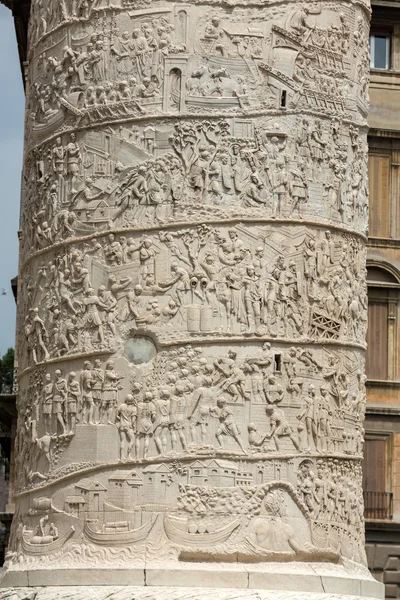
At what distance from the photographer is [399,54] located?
21453 millimetres

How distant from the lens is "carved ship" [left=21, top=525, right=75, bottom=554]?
1263cm

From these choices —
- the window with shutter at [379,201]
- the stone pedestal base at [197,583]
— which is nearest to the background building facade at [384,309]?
the window with shutter at [379,201]

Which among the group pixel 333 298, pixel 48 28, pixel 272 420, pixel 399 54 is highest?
pixel 399 54

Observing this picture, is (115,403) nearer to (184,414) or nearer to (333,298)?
(184,414)

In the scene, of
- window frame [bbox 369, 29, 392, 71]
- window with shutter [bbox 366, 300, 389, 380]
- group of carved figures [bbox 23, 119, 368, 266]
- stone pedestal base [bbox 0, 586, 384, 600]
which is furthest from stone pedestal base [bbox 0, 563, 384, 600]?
window frame [bbox 369, 29, 392, 71]

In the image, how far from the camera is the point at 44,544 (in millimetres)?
12734

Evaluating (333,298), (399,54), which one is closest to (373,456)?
(399,54)

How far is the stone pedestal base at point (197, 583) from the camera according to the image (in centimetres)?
1212

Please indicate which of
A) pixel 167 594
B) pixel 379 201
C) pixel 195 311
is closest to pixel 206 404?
pixel 195 311

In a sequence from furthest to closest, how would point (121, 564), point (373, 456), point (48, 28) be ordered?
point (373, 456) < point (48, 28) < point (121, 564)

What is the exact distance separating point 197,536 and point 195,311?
149 cm

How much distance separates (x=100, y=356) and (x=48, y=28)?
8.30 ft

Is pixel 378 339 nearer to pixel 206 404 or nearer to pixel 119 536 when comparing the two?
pixel 206 404

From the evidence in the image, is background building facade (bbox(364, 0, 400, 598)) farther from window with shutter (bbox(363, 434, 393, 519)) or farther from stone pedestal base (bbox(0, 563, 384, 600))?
stone pedestal base (bbox(0, 563, 384, 600))
